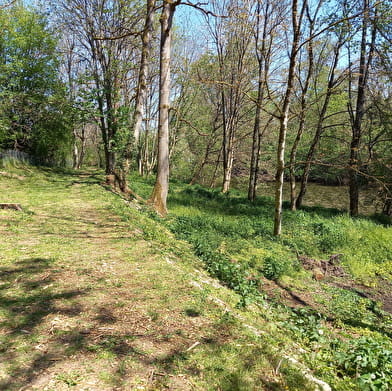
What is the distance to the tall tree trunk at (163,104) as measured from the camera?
969cm

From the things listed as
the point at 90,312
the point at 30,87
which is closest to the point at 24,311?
the point at 90,312

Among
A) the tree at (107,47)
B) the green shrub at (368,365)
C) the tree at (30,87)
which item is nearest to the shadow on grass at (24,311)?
the green shrub at (368,365)

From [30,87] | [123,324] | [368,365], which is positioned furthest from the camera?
[30,87]

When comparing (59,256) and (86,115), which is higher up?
(86,115)

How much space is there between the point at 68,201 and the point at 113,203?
4.74 ft

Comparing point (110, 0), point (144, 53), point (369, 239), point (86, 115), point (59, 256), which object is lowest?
point (369, 239)

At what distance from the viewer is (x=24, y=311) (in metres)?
3.22

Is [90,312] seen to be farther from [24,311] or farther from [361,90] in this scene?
[361,90]

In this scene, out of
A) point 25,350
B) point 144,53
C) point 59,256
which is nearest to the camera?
point 25,350

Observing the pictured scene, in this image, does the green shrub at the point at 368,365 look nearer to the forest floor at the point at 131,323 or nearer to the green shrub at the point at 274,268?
the forest floor at the point at 131,323

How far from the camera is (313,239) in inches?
377

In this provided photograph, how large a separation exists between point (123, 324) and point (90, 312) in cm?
43

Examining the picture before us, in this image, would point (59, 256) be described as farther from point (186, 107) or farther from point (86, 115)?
point (186, 107)

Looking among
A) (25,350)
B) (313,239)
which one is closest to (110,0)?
(313,239)
